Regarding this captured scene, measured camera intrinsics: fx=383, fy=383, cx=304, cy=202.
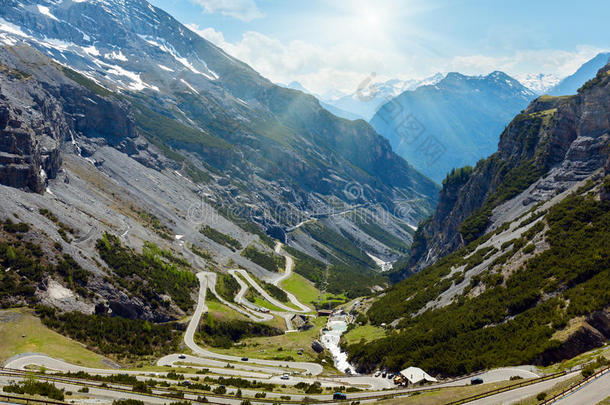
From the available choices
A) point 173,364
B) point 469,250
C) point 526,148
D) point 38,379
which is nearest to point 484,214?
point 469,250

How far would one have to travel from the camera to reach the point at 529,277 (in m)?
58.7

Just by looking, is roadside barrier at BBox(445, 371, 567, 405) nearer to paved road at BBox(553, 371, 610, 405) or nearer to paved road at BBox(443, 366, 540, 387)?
paved road at BBox(443, 366, 540, 387)

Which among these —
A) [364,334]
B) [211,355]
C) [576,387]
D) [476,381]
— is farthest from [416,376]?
[211,355]

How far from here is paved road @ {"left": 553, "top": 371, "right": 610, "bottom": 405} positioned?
85.4 feet

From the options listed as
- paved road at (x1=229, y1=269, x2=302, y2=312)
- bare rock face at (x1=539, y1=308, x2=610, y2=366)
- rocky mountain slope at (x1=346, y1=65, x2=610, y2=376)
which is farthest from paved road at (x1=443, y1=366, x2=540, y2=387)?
paved road at (x1=229, y1=269, x2=302, y2=312)

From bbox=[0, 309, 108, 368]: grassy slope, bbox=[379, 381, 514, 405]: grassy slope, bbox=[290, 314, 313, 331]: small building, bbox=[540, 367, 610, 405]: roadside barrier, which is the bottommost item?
bbox=[290, 314, 313, 331]: small building

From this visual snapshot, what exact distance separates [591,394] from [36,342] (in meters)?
66.7

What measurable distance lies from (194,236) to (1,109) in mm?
83935

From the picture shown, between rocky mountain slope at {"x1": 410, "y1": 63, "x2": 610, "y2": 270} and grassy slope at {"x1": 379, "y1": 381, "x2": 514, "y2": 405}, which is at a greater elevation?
rocky mountain slope at {"x1": 410, "y1": 63, "x2": 610, "y2": 270}

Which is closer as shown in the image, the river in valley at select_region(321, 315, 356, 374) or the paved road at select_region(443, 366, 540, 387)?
the paved road at select_region(443, 366, 540, 387)

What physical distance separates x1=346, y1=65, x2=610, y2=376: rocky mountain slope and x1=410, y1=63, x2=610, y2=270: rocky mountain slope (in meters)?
0.33

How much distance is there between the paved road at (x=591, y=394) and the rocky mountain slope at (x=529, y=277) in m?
14.1

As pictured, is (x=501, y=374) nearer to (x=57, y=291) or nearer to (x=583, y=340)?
(x=583, y=340)

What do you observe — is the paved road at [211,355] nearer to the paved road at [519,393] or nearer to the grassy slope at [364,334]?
the grassy slope at [364,334]
